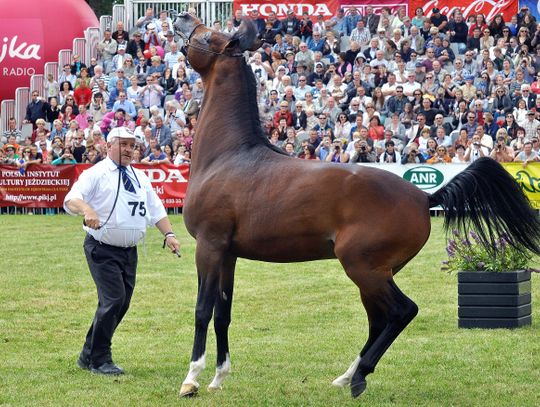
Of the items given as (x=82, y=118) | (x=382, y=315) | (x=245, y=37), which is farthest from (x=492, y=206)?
(x=82, y=118)

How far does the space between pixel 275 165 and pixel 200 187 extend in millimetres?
632

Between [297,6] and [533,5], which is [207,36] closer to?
[533,5]

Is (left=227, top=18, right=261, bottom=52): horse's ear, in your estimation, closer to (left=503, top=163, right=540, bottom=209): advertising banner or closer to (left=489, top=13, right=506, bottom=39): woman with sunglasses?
(left=503, top=163, right=540, bottom=209): advertising banner

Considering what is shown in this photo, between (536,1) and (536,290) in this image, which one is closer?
(536,290)

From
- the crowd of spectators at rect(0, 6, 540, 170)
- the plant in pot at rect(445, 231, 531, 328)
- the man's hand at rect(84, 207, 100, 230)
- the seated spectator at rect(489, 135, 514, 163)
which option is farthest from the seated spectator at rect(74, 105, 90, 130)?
the man's hand at rect(84, 207, 100, 230)

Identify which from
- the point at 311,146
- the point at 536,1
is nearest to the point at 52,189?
the point at 311,146

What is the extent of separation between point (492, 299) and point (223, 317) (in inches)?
144

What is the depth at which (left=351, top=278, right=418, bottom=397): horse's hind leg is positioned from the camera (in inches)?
317

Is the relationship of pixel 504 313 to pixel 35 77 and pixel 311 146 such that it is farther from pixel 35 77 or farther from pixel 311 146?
pixel 35 77

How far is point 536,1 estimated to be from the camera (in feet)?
97.8

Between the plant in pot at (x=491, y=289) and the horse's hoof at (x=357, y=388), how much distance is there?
10.8ft

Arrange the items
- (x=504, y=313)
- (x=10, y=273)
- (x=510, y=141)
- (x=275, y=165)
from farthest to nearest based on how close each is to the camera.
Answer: (x=510, y=141) < (x=10, y=273) < (x=504, y=313) < (x=275, y=165)

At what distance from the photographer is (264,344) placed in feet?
35.0

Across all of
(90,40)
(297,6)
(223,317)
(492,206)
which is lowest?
(223,317)
